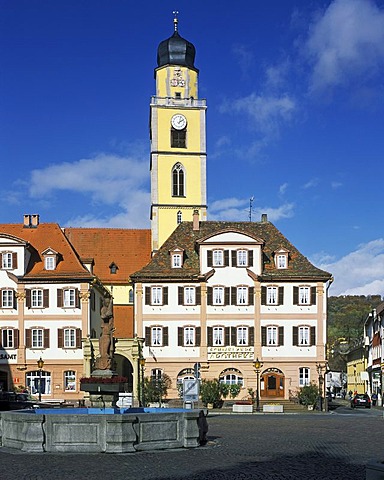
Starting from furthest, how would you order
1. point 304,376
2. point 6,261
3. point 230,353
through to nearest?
1. point 304,376
2. point 230,353
3. point 6,261

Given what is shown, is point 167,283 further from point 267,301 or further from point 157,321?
point 267,301

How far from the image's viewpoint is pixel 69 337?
192 feet

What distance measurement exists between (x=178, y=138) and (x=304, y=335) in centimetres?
2608

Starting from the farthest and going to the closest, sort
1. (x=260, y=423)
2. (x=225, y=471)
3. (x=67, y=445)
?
(x=260, y=423), (x=67, y=445), (x=225, y=471)

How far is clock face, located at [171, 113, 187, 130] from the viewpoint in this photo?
258 ft

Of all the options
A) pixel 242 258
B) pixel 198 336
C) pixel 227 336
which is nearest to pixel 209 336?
pixel 198 336

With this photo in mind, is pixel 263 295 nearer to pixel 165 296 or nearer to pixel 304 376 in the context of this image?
pixel 304 376

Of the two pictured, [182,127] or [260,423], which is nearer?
[260,423]

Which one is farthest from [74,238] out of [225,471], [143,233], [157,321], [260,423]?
[225,471]

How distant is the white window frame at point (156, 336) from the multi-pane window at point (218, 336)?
3581 millimetres

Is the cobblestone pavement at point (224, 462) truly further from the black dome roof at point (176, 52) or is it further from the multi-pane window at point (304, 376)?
the black dome roof at point (176, 52)

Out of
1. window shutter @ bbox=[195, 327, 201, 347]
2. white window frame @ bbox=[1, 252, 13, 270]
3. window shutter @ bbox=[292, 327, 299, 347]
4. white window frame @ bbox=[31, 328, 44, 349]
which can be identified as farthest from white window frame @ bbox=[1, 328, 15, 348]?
window shutter @ bbox=[292, 327, 299, 347]

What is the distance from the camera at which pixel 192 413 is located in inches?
872

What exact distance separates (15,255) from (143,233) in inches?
782
